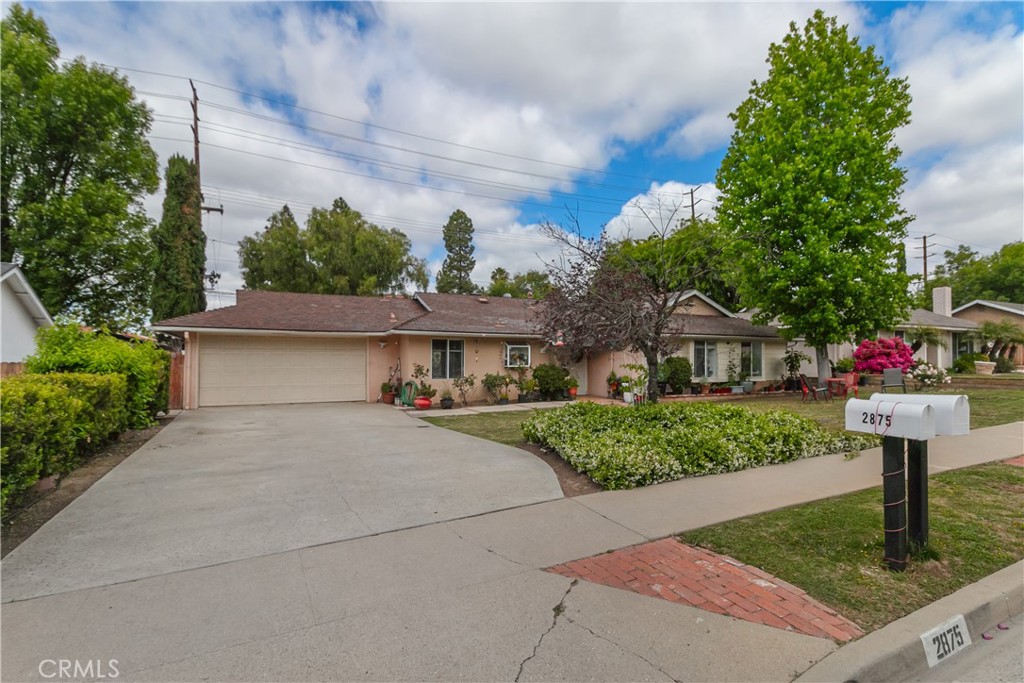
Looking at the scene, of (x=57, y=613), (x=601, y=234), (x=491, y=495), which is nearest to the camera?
(x=57, y=613)

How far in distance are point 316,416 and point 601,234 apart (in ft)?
29.7

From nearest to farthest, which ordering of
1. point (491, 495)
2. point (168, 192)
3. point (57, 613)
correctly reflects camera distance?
point (57, 613), point (491, 495), point (168, 192)

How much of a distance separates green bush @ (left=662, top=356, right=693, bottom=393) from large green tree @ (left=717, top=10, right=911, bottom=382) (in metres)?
3.80

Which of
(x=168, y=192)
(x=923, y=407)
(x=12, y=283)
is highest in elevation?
(x=168, y=192)

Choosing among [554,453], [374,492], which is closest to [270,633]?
[374,492]

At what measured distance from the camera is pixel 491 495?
5.75 metres

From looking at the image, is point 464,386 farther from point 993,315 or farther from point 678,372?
point 993,315

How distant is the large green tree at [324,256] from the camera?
3156 cm

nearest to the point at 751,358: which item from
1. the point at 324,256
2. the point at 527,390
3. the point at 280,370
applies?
the point at 527,390

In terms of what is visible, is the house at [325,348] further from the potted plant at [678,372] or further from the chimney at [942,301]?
the chimney at [942,301]

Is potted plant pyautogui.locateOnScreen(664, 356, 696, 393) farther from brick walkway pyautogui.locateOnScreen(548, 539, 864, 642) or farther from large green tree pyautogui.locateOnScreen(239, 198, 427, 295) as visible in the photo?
large green tree pyautogui.locateOnScreen(239, 198, 427, 295)

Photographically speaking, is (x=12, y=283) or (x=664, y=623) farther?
(x=12, y=283)

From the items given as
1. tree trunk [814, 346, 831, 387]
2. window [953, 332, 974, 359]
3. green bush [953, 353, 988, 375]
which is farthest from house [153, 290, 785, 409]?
window [953, 332, 974, 359]

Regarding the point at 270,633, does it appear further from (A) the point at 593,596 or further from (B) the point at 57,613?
(A) the point at 593,596
